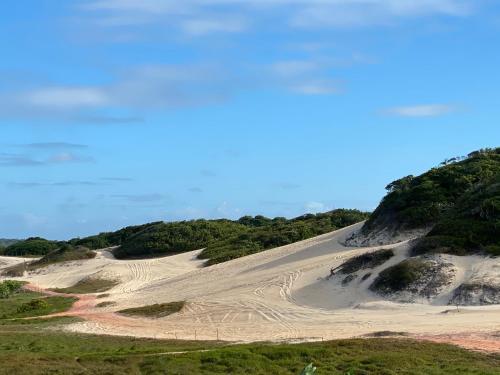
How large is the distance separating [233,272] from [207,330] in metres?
16.8

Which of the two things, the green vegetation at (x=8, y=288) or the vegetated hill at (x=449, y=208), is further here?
the green vegetation at (x=8, y=288)

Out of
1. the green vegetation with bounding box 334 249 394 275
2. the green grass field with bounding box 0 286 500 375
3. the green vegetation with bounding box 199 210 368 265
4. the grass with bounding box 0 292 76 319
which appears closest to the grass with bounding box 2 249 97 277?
the green vegetation with bounding box 199 210 368 265

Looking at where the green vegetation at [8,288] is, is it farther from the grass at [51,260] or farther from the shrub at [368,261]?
the shrub at [368,261]

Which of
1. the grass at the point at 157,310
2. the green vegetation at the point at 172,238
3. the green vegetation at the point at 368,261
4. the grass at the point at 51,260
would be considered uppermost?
the green vegetation at the point at 172,238

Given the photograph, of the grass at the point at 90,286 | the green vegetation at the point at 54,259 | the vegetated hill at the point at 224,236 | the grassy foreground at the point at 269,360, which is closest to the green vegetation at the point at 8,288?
the grass at the point at 90,286

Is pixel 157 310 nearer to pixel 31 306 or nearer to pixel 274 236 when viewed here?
pixel 31 306

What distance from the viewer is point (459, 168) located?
159 ft

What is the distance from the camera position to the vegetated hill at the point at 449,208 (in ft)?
110

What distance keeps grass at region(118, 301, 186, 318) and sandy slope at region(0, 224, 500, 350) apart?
639 millimetres

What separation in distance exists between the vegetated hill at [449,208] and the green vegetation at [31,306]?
19026mm

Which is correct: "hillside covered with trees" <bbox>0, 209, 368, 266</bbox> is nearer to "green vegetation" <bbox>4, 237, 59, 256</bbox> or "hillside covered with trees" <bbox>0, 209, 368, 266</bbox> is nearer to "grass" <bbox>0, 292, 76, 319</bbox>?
"green vegetation" <bbox>4, 237, 59, 256</bbox>

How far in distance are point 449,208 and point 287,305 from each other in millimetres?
13127

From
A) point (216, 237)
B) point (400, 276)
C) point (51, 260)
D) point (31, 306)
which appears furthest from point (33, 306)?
point (216, 237)

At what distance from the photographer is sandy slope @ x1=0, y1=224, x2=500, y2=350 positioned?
2598cm
